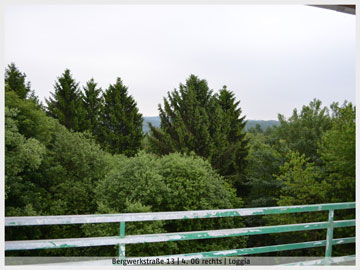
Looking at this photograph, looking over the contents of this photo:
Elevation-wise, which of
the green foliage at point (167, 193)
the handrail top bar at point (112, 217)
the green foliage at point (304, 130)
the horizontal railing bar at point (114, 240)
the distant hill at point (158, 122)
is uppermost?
the distant hill at point (158, 122)

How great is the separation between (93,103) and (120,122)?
3.06 meters

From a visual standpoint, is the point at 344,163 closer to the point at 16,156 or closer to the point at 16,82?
the point at 16,156

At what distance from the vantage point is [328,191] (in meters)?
13.3

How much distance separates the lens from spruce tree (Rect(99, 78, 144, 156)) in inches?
1051

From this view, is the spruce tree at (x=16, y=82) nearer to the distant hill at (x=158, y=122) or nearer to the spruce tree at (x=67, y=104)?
the spruce tree at (x=67, y=104)

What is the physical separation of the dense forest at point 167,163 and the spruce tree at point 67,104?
84mm

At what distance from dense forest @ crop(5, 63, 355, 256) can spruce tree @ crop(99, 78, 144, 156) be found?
0.31ft

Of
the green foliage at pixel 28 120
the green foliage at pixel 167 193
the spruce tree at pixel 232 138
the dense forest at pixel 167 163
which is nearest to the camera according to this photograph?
the dense forest at pixel 167 163

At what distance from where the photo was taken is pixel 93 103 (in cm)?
2819

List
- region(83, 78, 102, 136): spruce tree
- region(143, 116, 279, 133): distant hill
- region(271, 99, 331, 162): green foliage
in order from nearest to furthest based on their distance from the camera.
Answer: region(271, 99, 331, 162): green foliage, region(143, 116, 279, 133): distant hill, region(83, 78, 102, 136): spruce tree

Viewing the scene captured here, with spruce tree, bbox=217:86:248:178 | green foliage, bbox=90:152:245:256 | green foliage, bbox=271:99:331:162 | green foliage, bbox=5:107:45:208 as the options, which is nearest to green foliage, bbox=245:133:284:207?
green foliage, bbox=271:99:331:162

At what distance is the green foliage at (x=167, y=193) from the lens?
1347 cm

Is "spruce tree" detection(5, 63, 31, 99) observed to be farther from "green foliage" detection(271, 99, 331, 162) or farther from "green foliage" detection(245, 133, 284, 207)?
"green foliage" detection(271, 99, 331, 162)

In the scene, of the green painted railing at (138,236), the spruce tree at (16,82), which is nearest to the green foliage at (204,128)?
the spruce tree at (16,82)
